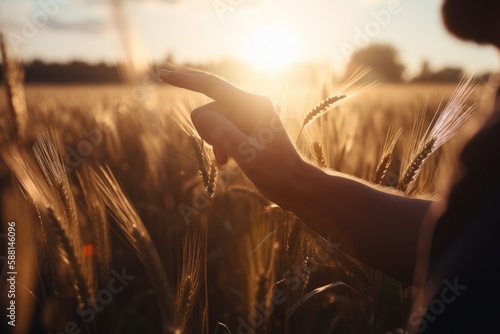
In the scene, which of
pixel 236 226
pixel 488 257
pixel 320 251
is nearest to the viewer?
pixel 488 257

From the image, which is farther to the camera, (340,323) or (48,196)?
(340,323)

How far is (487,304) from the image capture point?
0.83 m

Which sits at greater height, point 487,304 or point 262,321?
point 487,304

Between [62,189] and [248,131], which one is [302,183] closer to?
[248,131]

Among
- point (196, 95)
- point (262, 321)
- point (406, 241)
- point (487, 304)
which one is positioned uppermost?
point (196, 95)

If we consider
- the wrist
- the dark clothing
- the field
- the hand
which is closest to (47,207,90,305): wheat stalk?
the field

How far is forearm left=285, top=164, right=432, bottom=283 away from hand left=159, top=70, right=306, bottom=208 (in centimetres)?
7

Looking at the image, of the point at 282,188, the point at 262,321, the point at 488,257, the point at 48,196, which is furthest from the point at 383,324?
the point at 488,257

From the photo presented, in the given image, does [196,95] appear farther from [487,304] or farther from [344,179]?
[487,304]

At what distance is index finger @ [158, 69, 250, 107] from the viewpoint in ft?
4.66

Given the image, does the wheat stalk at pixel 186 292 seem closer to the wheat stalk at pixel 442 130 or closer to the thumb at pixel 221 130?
the thumb at pixel 221 130

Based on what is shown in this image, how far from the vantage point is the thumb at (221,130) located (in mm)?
1375

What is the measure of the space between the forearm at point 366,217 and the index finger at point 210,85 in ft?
0.88

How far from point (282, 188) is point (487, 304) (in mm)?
681
